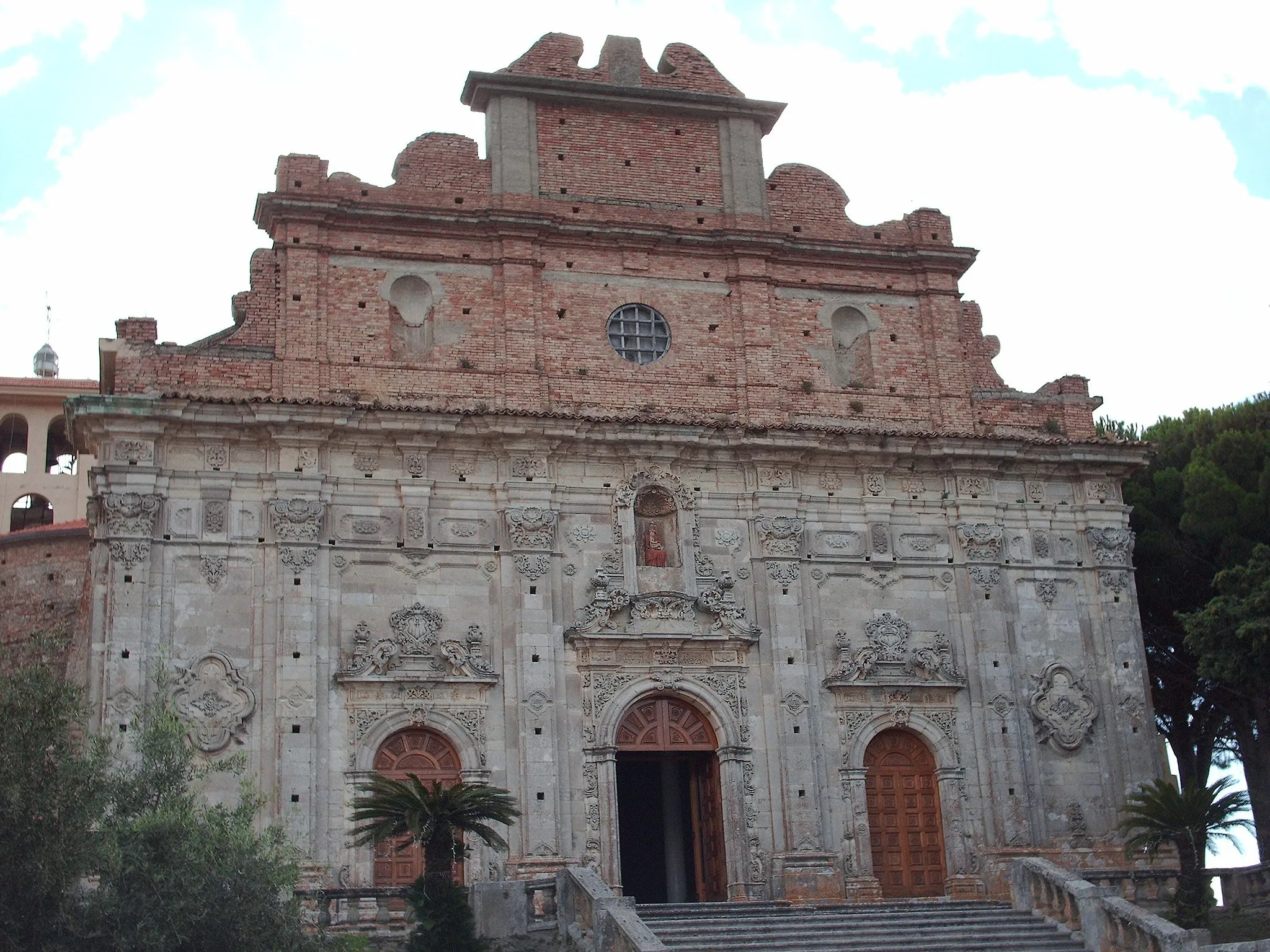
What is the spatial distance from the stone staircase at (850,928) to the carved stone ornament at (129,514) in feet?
27.3

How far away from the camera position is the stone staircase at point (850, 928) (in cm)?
1916

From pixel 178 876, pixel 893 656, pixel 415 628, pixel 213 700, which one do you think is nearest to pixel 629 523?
pixel 415 628

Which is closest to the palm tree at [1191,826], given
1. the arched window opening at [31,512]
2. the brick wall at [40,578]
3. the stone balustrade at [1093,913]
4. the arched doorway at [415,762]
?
the stone balustrade at [1093,913]

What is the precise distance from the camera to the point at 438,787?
18531 millimetres

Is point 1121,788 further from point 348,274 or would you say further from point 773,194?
point 348,274

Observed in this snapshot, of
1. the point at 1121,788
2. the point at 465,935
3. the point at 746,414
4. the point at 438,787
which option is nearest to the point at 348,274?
the point at 746,414

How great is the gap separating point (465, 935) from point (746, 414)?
1012cm

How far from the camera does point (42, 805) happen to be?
14.3 m

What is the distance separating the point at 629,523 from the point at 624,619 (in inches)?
56.4

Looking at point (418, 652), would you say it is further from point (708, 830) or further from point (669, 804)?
point (669, 804)

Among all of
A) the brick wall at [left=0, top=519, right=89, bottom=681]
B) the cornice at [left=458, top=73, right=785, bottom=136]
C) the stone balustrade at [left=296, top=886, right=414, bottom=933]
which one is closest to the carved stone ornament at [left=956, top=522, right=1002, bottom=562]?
the cornice at [left=458, top=73, right=785, bottom=136]

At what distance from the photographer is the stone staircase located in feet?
62.8

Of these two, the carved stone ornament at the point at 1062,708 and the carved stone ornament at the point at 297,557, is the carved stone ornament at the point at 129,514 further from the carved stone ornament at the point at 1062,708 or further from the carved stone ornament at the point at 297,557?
the carved stone ornament at the point at 1062,708

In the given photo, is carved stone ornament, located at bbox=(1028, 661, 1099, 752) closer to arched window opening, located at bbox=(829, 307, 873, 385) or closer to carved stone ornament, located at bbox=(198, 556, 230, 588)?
arched window opening, located at bbox=(829, 307, 873, 385)
